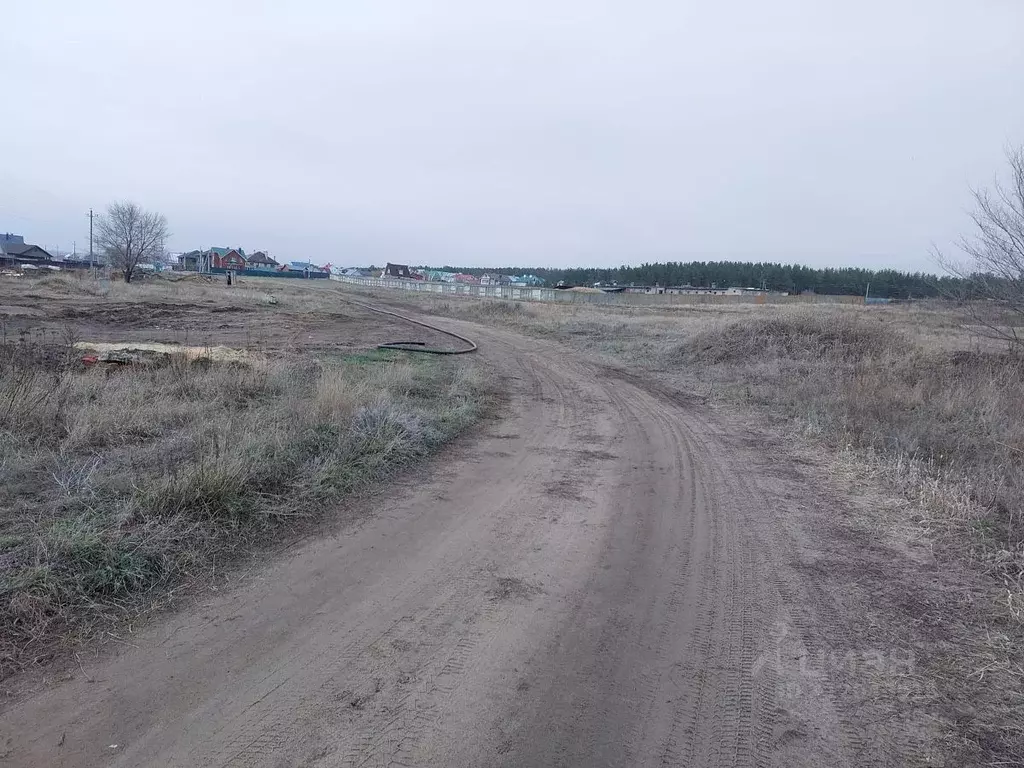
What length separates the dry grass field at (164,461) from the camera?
390 cm

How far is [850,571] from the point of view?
4.89 m

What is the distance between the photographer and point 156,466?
5.78 metres

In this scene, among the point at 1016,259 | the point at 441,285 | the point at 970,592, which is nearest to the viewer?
the point at 970,592

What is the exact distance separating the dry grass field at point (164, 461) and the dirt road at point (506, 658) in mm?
528

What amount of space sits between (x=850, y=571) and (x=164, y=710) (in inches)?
188

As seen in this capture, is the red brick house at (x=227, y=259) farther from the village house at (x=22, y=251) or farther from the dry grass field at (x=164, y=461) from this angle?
the dry grass field at (x=164, y=461)

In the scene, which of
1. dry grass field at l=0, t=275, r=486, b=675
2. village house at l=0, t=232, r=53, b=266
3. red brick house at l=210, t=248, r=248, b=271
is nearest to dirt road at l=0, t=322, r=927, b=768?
dry grass field at l=0, t=275, r=486, b=675

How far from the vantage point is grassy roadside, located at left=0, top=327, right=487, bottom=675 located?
3895 mm

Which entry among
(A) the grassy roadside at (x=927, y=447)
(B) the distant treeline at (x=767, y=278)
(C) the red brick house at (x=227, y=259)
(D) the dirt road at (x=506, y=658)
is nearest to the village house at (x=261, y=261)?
(C) the red brick house at (x=227, y=259)

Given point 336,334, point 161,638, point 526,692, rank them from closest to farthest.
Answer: point 526,692
point 161,638
point 336,334

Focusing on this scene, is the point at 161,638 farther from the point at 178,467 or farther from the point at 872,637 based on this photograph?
the point at 872,637

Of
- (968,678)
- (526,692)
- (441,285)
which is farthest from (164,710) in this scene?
(441,285)

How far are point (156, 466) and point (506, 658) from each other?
160 inches

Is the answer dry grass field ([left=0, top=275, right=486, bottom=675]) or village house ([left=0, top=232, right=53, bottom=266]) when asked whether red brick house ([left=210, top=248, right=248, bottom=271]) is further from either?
dry grass field ([left=0, top=275, right=486, bottom=675])
